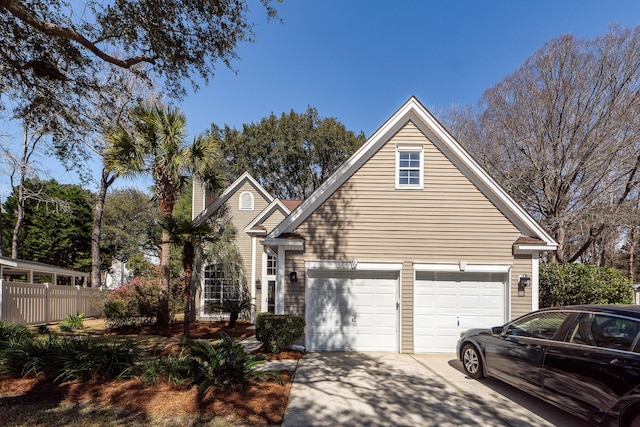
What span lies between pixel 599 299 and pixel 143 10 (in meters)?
14.3

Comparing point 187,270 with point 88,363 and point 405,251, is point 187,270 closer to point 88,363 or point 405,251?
point 88,363

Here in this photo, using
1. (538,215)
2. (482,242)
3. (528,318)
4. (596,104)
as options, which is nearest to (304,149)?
(538,215)

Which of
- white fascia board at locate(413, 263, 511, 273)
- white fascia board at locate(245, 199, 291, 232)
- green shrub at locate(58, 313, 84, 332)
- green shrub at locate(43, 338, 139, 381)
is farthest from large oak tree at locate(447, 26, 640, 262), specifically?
green shrub at locate(58, 313, 84, 332)

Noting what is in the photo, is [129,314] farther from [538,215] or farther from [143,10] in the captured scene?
[538,215]

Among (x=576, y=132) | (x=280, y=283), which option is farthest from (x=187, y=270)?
(x=576, y=132)

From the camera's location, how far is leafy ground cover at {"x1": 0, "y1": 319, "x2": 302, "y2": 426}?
4656 millimetres

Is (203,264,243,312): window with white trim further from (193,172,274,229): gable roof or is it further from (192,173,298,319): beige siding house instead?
(193,172,274,229): gable roof

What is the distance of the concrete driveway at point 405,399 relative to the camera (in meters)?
4.95

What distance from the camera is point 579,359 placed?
15.2 feet

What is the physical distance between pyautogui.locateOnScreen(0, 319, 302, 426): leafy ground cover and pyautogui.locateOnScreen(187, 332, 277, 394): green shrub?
0.14 metres

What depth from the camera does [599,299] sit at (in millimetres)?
11258

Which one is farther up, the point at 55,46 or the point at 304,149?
the point at 304,149

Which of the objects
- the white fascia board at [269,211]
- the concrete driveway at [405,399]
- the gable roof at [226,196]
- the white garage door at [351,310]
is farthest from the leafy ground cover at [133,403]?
the gable roof at [226,196]

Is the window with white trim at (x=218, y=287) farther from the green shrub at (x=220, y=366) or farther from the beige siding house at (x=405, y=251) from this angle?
the green shrub at (x=220, y=366)
